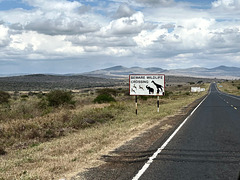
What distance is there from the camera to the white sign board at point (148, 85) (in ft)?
75.3

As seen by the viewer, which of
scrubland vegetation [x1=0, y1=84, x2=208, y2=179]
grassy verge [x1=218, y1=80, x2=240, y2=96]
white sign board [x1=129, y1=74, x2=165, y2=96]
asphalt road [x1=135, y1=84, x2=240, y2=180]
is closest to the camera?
asphalt road [x1=135, y1=84, x2=240, y2=180]

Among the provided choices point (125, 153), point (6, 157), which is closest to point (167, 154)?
point (125, 153)

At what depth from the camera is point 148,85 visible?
76.0 ft

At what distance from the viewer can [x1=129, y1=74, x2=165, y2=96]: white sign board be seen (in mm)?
22953

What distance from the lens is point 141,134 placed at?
12945 mm

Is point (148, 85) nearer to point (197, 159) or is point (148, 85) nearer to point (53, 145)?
point (53, 145)

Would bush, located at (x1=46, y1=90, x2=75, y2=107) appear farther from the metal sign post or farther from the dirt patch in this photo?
the dirt patch

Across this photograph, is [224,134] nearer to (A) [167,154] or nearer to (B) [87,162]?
(A) [167,154]

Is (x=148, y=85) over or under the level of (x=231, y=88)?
over

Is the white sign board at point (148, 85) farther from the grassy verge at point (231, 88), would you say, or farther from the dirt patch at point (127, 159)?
the grassy verge at point (231, 88)

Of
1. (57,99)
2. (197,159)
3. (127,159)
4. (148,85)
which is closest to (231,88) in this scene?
(57,99)

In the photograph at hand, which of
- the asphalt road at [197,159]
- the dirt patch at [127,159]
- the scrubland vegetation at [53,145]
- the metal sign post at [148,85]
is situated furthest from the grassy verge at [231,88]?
the dirt patch at [127,159]

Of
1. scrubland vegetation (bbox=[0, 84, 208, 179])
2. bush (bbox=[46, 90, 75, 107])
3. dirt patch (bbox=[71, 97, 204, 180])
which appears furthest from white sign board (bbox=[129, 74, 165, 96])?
dirt patch (bbox=[71, 97, 204, 180])

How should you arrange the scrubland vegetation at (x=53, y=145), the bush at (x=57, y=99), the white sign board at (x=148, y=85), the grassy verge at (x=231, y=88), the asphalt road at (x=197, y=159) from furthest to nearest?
the grassy verge at (x=231, y=88) < the bush at (x=57, y=99) < the white sign board at (x=148, y=85) < the scrubland vegetation at (x=53, y=145) < the asphalt road at (x=197, y=159)
